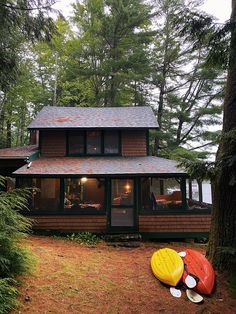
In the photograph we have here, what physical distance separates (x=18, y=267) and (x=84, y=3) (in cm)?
2244

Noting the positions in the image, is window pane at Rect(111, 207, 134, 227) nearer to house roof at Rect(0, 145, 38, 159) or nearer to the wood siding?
the wood siding

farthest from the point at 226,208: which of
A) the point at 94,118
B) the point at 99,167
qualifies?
the point at 94,118

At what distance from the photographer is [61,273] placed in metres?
5.74

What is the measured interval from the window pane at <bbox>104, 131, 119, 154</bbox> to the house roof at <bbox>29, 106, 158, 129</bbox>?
1.55 ft

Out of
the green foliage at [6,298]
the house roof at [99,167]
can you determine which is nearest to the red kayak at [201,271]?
the green foliage at [6,298]

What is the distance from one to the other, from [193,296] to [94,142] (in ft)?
29.0

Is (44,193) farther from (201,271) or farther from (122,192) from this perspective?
(201,271)

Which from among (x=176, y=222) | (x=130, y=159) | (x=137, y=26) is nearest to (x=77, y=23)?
(x=137, y=26)

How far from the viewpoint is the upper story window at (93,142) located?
12977mm

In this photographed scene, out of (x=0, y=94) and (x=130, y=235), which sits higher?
(x=0, y=94)

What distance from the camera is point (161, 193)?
36.9ft

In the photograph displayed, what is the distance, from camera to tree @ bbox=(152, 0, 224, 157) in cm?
1961

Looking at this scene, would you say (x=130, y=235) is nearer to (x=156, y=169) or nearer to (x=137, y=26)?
(x=156, y=169)

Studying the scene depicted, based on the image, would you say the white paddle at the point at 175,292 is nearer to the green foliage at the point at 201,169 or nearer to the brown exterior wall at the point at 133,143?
the green foliage at the point at 201,169
